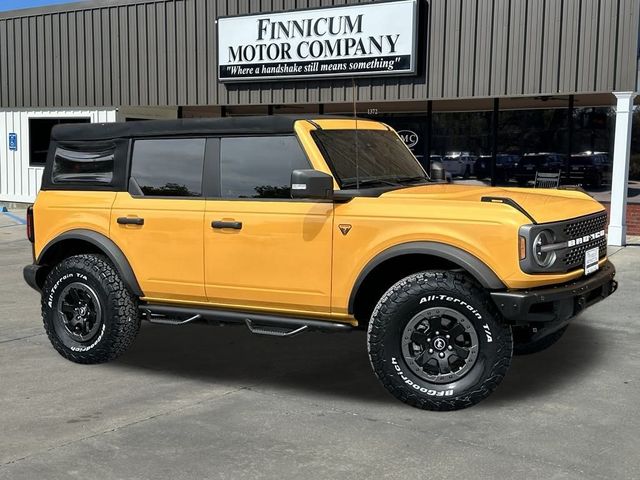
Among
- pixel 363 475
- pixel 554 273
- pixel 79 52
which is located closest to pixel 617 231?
pixel 554 273

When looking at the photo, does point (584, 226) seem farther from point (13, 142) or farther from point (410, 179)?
point (13, 142)

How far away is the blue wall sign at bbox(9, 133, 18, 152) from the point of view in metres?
20.5

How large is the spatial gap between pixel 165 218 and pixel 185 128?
73 centimetres

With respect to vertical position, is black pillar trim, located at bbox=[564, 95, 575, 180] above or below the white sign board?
below

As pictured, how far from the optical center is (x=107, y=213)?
584cm

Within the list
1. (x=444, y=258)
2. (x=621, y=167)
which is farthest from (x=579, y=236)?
(x=621, y=167)

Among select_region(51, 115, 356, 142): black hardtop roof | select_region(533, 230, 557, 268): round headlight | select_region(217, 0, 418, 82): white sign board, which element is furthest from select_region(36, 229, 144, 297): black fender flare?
select_region(217, 0, 418, 82): white sign board

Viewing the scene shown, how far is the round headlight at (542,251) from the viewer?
14.8 feet

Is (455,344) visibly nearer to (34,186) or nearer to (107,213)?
(107,213)

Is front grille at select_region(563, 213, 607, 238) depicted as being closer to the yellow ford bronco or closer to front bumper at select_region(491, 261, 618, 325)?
the yellow ford bronco

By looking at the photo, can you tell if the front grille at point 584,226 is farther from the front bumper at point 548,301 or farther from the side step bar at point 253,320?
the side step bar at point 253,320

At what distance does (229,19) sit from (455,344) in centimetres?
1412

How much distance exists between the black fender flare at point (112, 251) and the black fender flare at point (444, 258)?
6.01ft

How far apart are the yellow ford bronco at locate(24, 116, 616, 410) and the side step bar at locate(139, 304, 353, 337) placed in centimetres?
1
